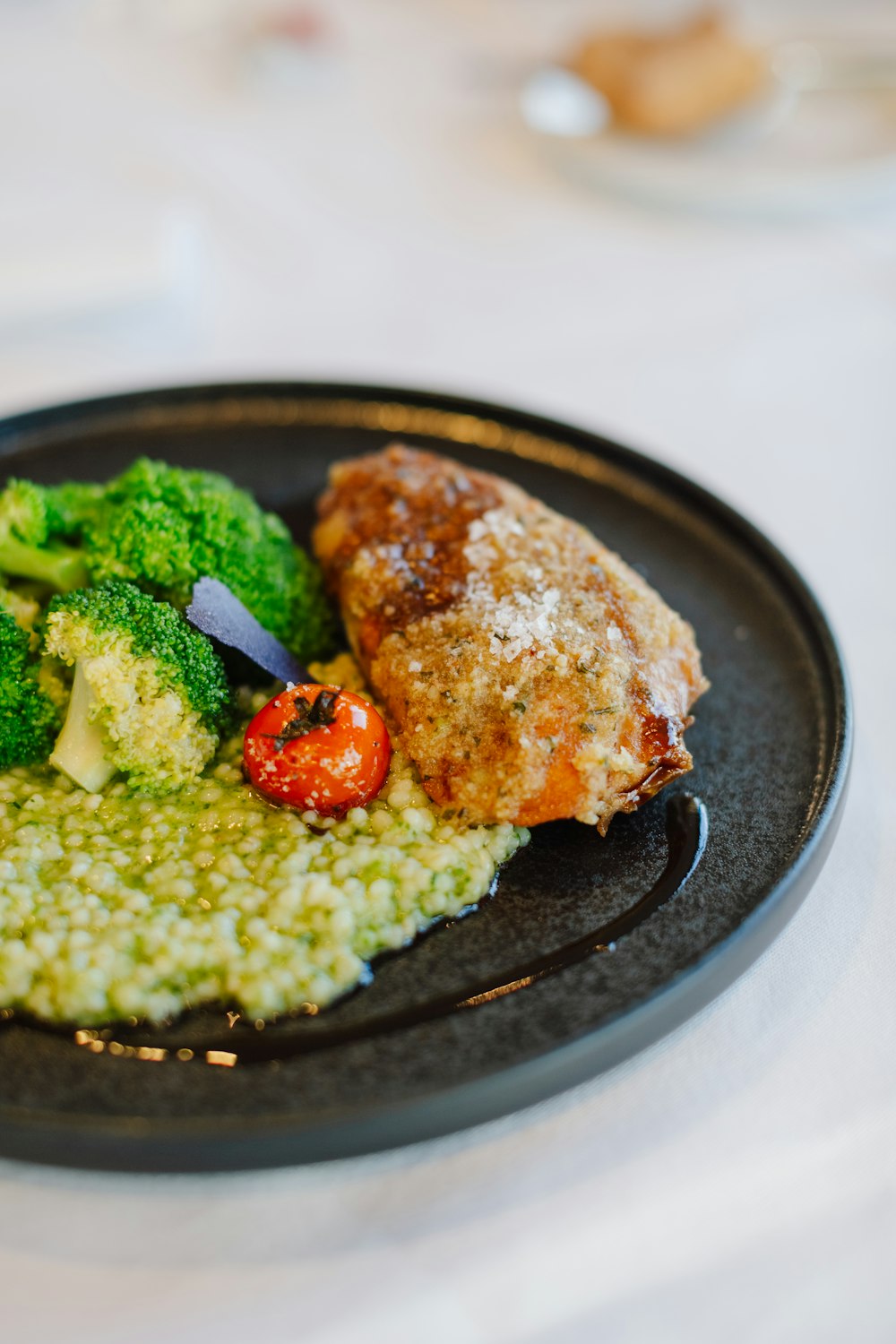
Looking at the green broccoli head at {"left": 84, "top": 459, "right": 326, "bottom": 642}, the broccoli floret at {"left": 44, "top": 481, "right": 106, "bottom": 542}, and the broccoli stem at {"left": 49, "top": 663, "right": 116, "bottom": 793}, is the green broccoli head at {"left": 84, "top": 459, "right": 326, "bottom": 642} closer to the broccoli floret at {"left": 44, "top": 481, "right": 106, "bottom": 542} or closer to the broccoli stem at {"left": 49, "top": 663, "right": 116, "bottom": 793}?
the broccoli floret at {"left": 44, "top": 481, "right": 106, "bottom": 542}

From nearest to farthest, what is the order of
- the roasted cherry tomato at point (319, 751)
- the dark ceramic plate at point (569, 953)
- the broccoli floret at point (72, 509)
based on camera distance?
the dark ceramic plate at point (569, 953) < the roasted cherry tomato at point (319, 751) < the broccoli floret at point (72, 509)

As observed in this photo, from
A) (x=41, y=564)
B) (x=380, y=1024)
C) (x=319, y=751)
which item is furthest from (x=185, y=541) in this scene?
(x=380, y=1024)

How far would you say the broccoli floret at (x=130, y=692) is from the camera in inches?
105

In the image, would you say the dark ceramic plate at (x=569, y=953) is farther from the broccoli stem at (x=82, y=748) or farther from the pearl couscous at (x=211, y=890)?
the broccoli stem at (x=82, y=748)

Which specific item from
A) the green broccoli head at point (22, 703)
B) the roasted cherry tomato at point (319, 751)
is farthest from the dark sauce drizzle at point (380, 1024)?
the green broccoli head at point (22, 703)

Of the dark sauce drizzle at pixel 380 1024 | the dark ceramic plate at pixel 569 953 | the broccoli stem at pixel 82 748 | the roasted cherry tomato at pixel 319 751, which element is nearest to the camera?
the dark ceramic plate at pixel 569 953

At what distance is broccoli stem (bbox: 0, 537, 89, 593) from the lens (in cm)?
293

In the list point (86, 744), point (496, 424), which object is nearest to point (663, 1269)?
point (86, 744)

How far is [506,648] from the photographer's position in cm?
271

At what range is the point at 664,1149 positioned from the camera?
2.17m

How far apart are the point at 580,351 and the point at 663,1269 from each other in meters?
3.78

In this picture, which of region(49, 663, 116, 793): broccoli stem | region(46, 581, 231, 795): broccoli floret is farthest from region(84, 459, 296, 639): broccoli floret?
region(49, 663, 116, 793): broccoli stem

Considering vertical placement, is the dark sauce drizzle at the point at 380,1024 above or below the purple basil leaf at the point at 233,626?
below

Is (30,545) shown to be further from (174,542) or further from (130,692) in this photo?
(130,692)
